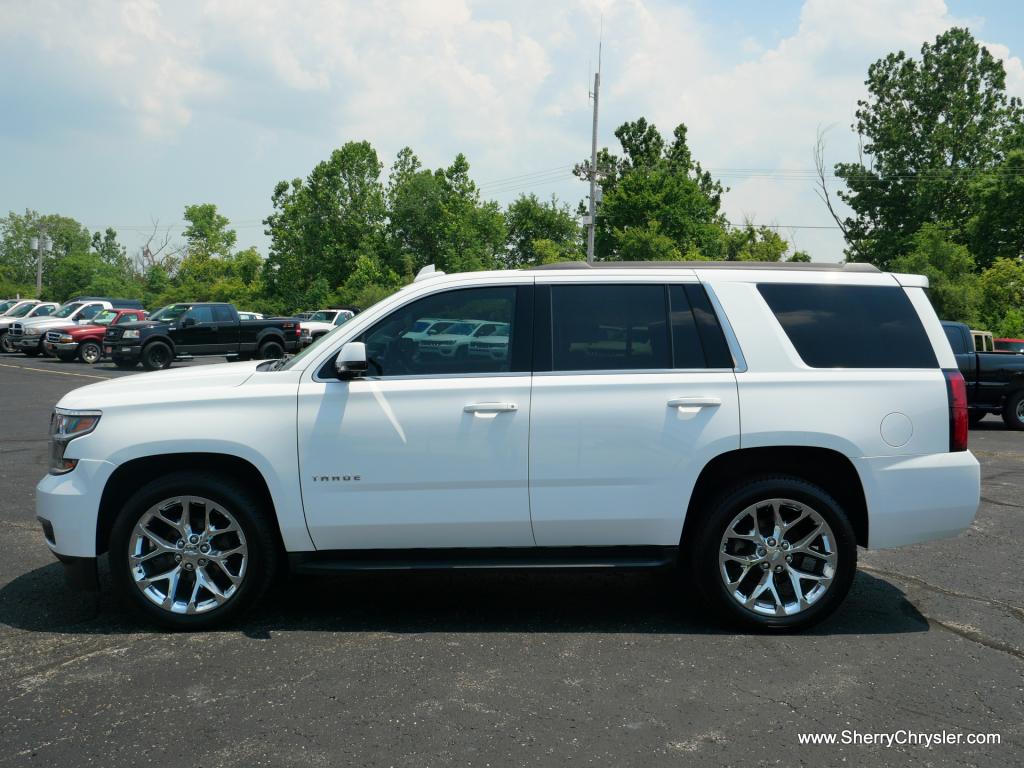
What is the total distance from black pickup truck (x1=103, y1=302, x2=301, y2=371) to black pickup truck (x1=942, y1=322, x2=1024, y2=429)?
63.1ft

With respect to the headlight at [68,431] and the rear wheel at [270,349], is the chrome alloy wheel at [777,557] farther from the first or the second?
the rear wheel at [270,349]

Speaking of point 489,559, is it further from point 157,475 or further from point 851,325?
point 851,325

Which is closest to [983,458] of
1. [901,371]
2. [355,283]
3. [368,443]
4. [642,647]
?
[901,371]

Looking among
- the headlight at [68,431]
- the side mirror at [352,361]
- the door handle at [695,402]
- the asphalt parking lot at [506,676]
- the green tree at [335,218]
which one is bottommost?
the asphalt parking lot at [506,676]

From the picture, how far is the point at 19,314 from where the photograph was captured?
38.6m

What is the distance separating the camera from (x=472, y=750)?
11.4 ft

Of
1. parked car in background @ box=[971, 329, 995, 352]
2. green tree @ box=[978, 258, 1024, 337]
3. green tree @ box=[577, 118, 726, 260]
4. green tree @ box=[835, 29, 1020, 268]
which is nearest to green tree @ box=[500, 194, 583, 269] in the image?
green tree @ box=[577, 118, 726, 260]

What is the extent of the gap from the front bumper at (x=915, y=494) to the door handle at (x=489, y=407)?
1.83m

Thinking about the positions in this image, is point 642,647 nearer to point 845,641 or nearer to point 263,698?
point 845,641

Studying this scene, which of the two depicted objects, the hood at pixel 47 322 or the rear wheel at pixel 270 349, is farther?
the hood at pixel 47 322

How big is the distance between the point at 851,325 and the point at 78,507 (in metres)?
4.16

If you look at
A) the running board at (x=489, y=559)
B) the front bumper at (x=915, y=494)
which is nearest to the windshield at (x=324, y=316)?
the running board at (x=489, y=559)

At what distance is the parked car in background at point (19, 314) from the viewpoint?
1385 inches

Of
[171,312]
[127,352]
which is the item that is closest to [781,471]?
[127,352]
